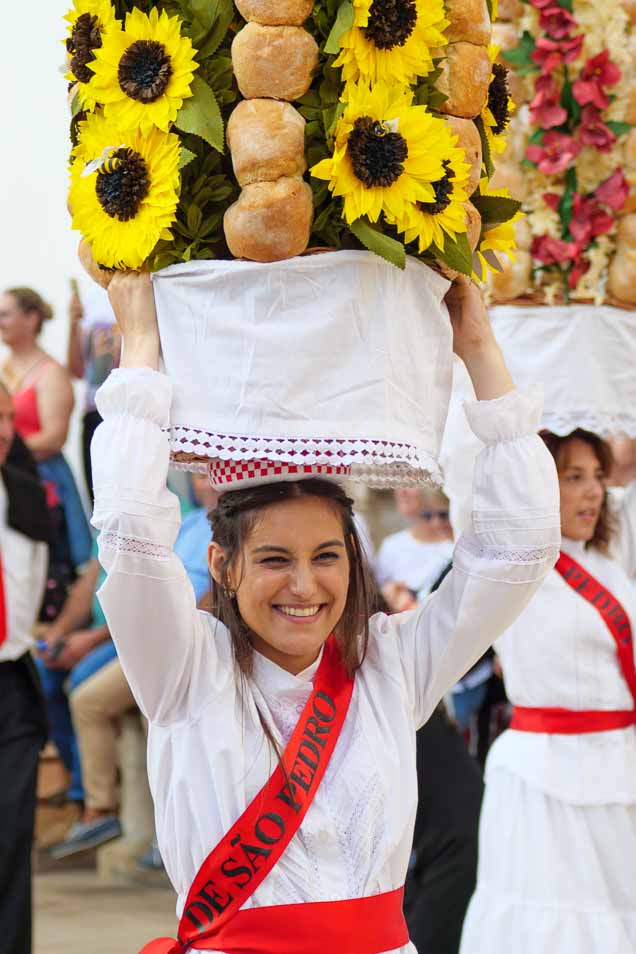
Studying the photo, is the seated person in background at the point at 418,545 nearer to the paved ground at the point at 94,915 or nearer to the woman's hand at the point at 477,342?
the paved ground at the point at 94,915

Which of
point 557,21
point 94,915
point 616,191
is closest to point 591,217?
point 616,191

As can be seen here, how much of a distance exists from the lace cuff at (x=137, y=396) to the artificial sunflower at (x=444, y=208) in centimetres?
48

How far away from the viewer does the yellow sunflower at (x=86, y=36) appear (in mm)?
2537

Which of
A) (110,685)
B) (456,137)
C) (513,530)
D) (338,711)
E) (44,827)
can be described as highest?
(456,137)

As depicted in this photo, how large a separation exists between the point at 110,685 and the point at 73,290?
231 centimetres

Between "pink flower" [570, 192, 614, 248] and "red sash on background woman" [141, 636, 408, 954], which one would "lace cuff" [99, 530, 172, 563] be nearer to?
"red sash on background woman" [141, 636, 408, 954]

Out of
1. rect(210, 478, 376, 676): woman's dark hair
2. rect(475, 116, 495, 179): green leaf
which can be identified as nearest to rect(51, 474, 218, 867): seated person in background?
rect(210, 478, 376, 676): woman's dark hair

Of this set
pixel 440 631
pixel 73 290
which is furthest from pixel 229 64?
pixel 73 290

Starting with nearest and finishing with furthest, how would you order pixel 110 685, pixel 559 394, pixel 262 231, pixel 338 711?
pixel 262 231 → pixel 338 711 → pixel 559 394 → pixel 110 685

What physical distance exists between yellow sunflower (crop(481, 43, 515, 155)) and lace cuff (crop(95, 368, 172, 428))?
2.58 feet

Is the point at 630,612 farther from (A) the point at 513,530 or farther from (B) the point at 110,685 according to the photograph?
(B) the point at 110,685

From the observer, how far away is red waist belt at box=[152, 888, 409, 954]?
2.52 m

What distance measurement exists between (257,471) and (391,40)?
77 centimetres

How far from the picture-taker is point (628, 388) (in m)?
4.20
